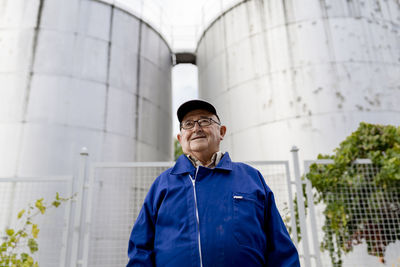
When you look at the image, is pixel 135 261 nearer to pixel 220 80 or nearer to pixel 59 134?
pixel 59 134

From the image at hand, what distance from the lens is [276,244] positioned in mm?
1695

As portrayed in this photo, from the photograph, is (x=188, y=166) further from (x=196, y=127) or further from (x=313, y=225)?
(x=313, y=225)

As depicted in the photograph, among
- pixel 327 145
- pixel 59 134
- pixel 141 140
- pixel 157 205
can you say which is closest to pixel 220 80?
pixel 141 140

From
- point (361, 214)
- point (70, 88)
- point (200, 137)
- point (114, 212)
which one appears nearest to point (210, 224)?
point (200, 137)

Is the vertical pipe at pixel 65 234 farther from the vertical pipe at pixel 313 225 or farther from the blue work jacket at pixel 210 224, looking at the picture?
the vertical pipe at pixel 313 225

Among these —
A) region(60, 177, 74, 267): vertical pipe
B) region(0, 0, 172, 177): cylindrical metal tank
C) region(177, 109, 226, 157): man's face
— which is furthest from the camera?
region(0, 0, 172, 177): cylindrical metal tank

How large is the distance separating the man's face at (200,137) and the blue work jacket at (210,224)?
0.15m

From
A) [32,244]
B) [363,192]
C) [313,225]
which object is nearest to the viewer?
[313,225]

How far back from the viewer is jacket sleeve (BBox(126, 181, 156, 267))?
1.64 m

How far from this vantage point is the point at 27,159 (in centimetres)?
634

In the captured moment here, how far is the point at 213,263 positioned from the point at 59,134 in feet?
20.4

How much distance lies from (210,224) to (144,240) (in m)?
0.42

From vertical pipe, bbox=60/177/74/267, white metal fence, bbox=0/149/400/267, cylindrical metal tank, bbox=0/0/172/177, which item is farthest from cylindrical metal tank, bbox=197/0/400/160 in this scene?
vertical pipe, bbox=60/177/74/267

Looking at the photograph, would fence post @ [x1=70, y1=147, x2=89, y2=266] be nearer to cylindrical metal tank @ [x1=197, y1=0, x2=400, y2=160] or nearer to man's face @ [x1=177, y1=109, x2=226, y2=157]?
man's face @ [x1=177, y1=109, x2=226, y2=157]
